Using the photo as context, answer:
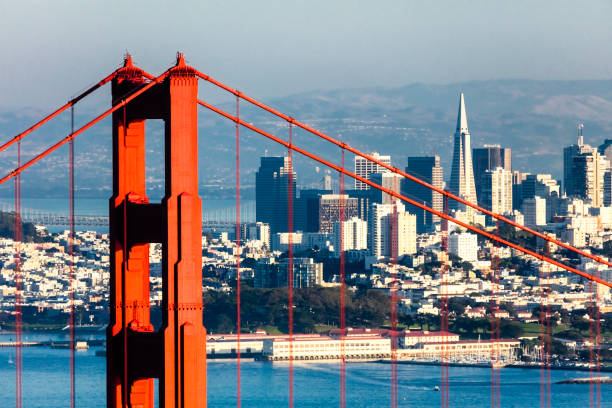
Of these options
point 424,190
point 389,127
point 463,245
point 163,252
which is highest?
point 389,127

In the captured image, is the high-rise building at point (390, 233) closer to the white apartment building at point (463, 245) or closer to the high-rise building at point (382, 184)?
the white apartment building at point (463, 245)

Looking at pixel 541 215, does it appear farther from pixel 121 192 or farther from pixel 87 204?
pixel 121 192

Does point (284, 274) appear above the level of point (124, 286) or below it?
above

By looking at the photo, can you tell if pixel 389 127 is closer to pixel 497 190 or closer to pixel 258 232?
pixel 497 190

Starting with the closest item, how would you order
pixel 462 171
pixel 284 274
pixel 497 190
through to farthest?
pixel 284 274
pixel 497 190
pixel 462 171

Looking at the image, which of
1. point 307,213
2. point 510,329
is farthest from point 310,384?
point 307,213
